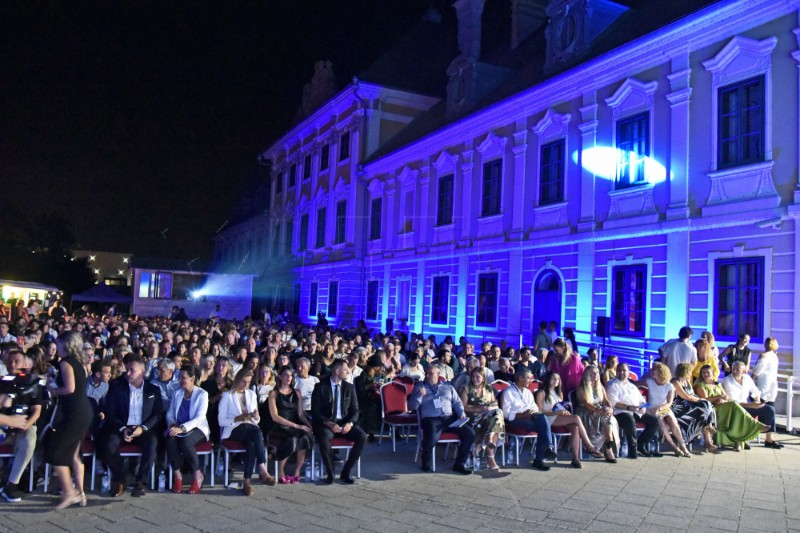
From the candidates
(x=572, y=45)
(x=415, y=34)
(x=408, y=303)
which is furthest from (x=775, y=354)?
(x=415, y=34)

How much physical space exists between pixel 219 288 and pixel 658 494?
33.1 metres

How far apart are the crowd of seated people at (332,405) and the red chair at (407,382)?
1.3 inches

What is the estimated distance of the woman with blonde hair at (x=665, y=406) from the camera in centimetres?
1018

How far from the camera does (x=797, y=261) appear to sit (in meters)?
12.8

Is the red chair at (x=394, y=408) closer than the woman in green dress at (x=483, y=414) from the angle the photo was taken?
No

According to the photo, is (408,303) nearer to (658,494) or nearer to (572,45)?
(572,45)

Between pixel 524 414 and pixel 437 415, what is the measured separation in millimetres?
1255

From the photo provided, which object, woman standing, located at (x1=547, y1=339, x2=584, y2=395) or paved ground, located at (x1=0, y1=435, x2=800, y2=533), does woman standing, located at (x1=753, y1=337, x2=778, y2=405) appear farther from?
woman standing, located at (x1=547, y1=339, x2=584, y2=395)

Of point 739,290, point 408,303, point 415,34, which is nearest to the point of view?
point 739,290

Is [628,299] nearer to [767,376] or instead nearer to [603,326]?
[603,326]

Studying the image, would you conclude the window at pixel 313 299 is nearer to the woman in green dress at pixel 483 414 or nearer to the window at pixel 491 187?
the window at pixel 491 187

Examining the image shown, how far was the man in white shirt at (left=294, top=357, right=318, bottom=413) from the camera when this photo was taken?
28.6 feet

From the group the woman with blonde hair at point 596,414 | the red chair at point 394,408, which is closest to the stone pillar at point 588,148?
the woman with blonde hair at point 596,414

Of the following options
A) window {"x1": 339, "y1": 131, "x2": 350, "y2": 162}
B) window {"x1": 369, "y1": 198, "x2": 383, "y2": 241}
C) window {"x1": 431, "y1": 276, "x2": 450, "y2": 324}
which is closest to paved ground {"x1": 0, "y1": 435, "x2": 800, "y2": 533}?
window {"x1": 431, "y1": 276, "x2": 450, "y2": 324}
